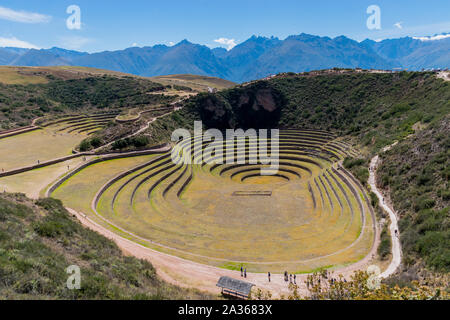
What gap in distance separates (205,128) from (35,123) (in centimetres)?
3409

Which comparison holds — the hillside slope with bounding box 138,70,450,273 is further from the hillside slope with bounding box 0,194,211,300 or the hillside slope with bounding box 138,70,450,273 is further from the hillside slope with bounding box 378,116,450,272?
the hillside slope with bounding box 0,194,211,300

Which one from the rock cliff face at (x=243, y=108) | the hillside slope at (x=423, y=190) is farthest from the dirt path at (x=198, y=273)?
the rock cliff face at (x=243, y=108)

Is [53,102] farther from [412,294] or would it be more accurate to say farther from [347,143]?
[412,294]

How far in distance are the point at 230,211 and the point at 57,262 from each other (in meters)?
19.0

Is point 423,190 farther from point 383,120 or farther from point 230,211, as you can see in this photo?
point 383,120

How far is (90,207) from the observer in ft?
81.5

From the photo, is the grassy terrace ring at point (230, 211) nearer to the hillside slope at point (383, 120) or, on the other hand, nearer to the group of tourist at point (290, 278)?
the group of tourist at point (290, 278)

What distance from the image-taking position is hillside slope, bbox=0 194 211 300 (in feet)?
31.8

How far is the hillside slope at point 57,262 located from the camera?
968cm

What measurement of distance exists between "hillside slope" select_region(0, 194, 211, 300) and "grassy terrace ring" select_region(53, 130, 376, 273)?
5.07 m

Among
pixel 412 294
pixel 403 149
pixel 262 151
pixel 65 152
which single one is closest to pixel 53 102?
pixel 65 152

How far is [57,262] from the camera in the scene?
1178 centimetres

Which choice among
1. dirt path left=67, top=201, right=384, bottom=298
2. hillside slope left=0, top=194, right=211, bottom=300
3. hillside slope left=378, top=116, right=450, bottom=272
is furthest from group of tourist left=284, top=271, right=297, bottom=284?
hillside slope left=378, top=116, right=450, bottom=272

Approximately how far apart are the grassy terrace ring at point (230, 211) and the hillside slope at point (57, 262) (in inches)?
199
